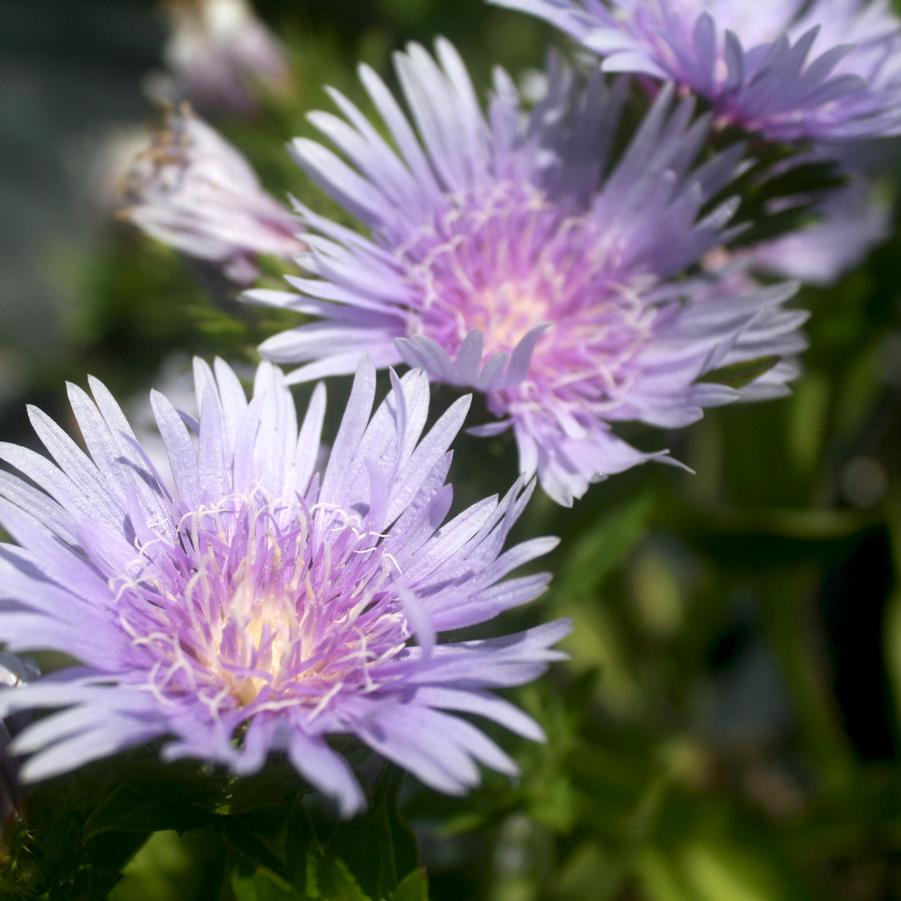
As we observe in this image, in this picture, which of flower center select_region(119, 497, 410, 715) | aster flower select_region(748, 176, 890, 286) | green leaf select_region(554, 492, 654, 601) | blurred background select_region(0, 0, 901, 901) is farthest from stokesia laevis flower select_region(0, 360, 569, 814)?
aster flower select_region(748, 176, 890, 286)

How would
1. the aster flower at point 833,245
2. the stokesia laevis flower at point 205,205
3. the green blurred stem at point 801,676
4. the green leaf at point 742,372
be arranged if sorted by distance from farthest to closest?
1. the green blurred stem at point 801,676
2. the aster flower at point 833,245
3. the stokesia laevis flower at point 205,205
4. the green leaf at point 742,372

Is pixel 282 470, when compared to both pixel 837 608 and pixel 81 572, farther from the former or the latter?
pixel 837 608

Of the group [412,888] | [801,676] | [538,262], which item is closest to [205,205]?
[538,262]

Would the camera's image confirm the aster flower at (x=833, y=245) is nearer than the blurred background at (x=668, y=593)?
No

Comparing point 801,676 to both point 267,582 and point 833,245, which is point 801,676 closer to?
point 833,245

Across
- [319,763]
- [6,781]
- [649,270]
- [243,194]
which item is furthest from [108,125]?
[319,763]

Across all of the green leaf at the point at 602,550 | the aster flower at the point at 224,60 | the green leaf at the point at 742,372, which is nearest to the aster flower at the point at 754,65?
the green leaf at the point at 742,372

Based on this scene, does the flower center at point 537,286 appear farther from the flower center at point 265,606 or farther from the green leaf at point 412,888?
the green leaf at point 412,888
